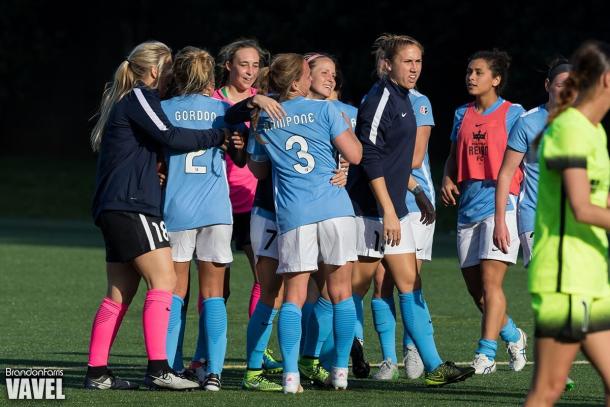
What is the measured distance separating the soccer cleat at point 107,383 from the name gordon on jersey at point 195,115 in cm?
166

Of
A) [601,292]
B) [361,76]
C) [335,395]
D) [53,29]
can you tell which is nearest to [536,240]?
[601,292]

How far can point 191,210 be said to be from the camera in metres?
8.38

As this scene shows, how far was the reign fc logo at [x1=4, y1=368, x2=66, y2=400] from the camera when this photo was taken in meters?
7.85

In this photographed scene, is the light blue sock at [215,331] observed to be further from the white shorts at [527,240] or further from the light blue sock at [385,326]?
the white shorts at [527,240]

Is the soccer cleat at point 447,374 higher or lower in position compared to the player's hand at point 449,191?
lower

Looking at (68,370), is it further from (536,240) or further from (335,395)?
(536,240)

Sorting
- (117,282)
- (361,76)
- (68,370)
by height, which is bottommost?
(68,370)

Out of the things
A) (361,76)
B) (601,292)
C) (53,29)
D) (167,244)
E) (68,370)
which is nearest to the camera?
(601,292)

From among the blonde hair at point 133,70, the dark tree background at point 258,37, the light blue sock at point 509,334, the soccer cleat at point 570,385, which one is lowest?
the soccer cleat at point 570,385

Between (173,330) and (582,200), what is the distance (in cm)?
391

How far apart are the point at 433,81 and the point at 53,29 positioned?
13173mm

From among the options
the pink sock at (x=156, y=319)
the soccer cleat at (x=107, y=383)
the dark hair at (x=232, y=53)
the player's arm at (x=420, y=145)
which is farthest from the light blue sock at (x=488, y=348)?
the dark hair at (x=232, y=53)

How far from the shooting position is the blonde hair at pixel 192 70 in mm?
8422

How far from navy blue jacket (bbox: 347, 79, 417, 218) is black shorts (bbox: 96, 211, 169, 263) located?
52.8 inches
